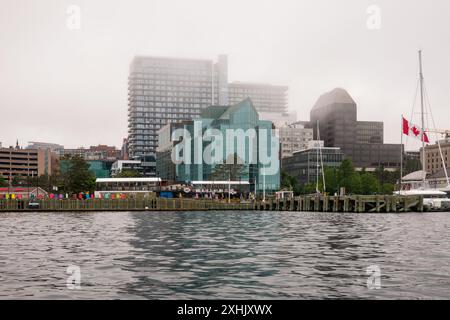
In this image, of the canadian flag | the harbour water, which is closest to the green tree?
the canadian flag

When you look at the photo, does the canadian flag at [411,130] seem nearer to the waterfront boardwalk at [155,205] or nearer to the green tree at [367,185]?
the waterfront boardwalk at [155,205]

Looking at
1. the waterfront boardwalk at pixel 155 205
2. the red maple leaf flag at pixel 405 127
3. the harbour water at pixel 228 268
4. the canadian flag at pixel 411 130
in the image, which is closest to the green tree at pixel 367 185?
the waterfront boardwalk at pixel 155 205

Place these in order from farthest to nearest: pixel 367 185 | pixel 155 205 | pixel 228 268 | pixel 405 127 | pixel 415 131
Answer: pixel 367 185 < pixel 155 205 < pixel 415 131 < pixel 405 127 < pixel 228 268

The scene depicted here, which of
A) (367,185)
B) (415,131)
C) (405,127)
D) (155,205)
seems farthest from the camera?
(367,185)

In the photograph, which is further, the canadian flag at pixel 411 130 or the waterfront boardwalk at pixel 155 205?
the waterfront boardwalk at pixel 155 205

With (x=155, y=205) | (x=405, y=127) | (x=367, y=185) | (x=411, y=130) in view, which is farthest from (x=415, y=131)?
(x=155, y=205)

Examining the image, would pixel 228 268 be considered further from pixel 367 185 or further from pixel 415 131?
pixel 367 185

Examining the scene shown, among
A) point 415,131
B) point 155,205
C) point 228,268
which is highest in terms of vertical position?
point 415,131

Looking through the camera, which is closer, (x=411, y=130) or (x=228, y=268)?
(x=228, y=268)

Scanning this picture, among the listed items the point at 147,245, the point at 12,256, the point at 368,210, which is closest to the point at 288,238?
the point at 147,245

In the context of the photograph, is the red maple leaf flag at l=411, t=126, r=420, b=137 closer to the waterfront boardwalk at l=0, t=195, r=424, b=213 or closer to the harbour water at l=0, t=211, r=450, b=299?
the waterfront boardwalk at l=0, t=195, r=424, b=213

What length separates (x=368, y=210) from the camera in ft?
363

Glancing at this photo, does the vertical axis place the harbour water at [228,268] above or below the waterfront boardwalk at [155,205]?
above

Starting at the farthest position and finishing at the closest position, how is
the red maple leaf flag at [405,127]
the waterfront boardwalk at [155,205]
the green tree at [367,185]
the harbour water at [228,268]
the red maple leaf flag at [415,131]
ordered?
the green tree at [367,185] → the waterfront boardwalk at [155,205] → the red maple leaf flag at [415,131] → the red maple leaf flag at [405,127] → the harbour water at [228,268]
